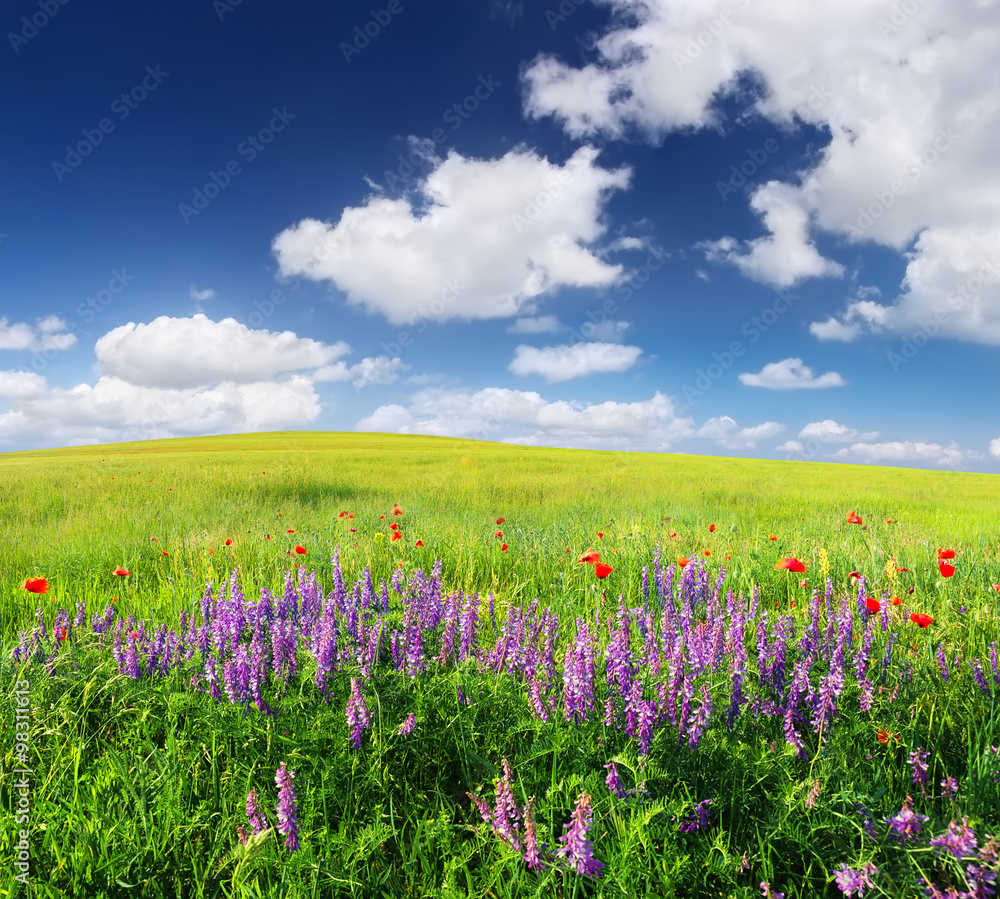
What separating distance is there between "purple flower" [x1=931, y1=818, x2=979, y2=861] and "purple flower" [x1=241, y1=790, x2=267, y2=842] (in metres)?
1.96

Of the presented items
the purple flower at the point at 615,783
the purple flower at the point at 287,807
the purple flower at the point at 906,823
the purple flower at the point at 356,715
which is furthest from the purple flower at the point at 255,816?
the purple flower at the point at 906,823

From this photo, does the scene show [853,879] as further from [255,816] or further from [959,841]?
[255,816]

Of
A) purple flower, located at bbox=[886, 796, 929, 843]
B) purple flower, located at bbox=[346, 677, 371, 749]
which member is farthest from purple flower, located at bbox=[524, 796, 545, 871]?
purple flower, located at bbox=[886, 796, 929, 843]

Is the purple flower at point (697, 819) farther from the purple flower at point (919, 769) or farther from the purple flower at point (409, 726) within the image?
the purple flower at point (409, 726)

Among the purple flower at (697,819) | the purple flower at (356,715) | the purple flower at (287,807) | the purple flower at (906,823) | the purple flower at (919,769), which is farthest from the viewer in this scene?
the purple flower at (356,715)

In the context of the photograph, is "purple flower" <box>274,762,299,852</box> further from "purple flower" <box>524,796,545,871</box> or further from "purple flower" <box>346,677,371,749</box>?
"purple flower" <box>524,796,545,871</box>

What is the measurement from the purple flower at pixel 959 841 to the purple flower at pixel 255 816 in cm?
196

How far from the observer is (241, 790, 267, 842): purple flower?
1751 millimetres

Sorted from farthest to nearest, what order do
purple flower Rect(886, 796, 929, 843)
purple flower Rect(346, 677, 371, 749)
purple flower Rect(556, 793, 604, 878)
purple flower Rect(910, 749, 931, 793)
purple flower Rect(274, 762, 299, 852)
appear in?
purple flower Rect(346, 677, 371, 749) < purple flower Rect(910, 749, 931, 793) < purple flower Rect(274, 762, 299, 852) < purple flower Rect(886, 796, 929, 843) < purple flower Rect(556, 793, 604, 878)

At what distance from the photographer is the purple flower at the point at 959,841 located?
1.40 meters

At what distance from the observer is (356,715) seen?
2037 mm

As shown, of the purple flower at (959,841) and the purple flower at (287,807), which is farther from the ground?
the purple flower at (959,841)

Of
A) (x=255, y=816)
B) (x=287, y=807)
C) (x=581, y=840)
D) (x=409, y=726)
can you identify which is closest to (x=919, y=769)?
(x=581, y=840)

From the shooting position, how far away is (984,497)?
16.0 m
